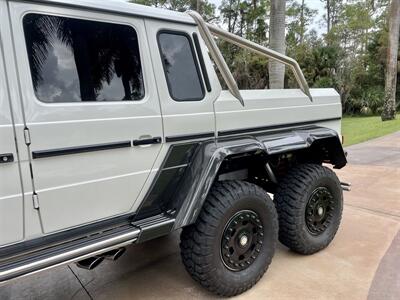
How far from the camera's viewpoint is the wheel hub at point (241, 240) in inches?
108

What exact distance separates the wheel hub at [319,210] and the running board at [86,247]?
1.58 metres

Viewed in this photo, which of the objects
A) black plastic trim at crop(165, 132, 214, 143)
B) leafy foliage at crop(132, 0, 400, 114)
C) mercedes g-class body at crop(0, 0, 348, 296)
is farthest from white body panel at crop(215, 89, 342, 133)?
leafy foliage at crop(132, 0, 400, 114)

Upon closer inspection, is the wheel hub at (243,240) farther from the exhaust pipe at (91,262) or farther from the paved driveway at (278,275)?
the exhaust pipe at (91,262)

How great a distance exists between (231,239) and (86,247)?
1.12 meters

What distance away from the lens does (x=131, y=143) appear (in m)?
2.31

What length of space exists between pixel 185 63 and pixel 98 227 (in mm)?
1297

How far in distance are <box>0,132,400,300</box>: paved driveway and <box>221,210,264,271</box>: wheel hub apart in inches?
10.5

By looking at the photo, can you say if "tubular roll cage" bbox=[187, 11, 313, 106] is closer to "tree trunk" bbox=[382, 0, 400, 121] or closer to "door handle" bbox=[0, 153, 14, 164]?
"door handle" bbox=[0, 153, 14, 164]

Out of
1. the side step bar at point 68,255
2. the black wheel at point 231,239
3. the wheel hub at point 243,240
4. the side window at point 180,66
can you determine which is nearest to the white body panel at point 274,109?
the side window at point 180,66

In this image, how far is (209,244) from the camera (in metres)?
2.58

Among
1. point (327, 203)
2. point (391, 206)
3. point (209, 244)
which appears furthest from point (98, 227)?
point (391, 206)

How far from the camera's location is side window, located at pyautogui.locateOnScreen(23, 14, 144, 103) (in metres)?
1.99

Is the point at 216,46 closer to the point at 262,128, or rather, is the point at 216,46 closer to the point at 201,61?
the point at 201,61

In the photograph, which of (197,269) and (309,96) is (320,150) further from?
(197,269)
